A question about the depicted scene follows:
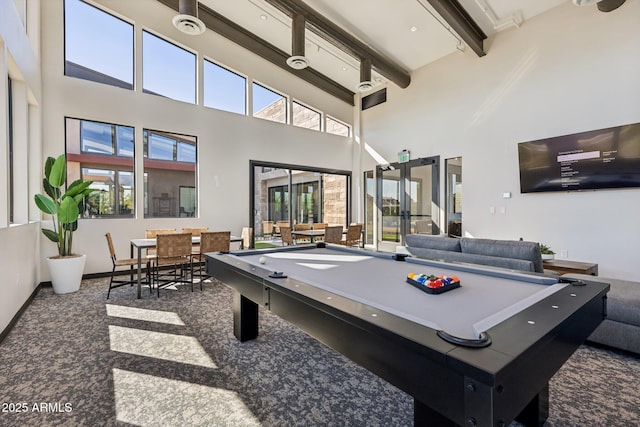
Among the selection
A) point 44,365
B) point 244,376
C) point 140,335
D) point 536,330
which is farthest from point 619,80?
point 44,365

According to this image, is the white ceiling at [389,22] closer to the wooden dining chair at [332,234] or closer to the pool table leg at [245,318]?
the wooden dining chair at [332,234]

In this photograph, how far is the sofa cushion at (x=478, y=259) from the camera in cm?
279

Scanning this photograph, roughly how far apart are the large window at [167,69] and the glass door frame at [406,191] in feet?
15.9

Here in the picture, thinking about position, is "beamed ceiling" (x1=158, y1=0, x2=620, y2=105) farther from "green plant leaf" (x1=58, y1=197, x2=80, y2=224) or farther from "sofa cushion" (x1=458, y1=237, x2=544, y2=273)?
"green plant leaf" (x1=58, y1=197, x2=80, y2=224)

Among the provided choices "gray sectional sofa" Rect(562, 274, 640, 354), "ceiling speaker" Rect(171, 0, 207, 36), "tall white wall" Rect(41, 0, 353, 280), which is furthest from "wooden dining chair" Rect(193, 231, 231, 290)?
"gray sectional sofa" Rect(562, 274, 640, 354)

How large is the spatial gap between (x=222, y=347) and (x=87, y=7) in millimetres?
6088

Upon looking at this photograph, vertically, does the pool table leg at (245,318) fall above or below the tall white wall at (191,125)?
below

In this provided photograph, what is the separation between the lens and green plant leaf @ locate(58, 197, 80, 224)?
13.3ft

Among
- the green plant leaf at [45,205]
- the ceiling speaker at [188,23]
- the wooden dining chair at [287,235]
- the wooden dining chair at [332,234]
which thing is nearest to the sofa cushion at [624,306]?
the wooden dining chair at [332,234]

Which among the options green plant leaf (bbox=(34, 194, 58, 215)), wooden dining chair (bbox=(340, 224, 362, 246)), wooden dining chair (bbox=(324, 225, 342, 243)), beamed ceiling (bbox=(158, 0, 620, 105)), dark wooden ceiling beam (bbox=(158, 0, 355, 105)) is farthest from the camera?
Answer: wooden dining chair (bbox=(340, 224, 362, 246))

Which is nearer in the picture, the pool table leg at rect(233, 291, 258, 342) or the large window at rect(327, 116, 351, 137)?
the pool table leg at rect(233, 291, 258, 342)

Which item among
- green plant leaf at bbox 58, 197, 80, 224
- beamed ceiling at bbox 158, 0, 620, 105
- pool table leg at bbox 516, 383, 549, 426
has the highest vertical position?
beamed ceiling at bbox 158, 0, 620, 105

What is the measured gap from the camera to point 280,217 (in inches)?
299

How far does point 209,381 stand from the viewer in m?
2.09
